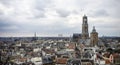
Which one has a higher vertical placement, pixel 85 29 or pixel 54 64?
pixel 85 29

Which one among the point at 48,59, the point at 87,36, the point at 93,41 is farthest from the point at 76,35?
the point at 48,59

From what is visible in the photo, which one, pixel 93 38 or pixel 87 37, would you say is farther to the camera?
pixel 87 37

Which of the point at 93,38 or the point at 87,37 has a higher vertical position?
the point at 87,37

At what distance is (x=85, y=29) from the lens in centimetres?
10338

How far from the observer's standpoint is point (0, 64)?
50938 mm

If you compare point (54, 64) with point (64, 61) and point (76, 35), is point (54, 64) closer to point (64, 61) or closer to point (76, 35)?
point (64, 61)

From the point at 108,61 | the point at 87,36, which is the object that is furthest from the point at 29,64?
the point at 87,36

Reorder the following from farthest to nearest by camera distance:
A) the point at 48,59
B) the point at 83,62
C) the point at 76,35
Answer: the point at 76,35 < the point at 48,59 < the point at 83,62

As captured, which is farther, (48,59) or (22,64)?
(48,59)

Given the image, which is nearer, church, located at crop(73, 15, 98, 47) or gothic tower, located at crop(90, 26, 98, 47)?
gothic tower, located at crop(90, 26, 98, 47)

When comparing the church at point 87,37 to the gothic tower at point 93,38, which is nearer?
the gothic tower at point 93,38

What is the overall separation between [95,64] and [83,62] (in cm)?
383

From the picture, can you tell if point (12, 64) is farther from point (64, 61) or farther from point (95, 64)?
point (95, 64)

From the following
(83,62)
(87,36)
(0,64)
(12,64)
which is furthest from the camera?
(87,36)
